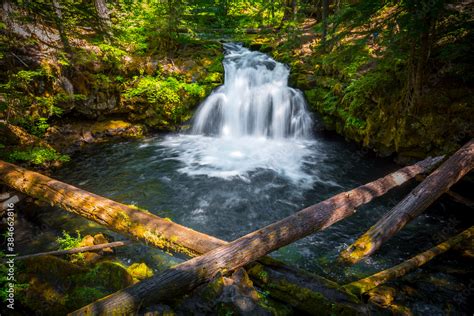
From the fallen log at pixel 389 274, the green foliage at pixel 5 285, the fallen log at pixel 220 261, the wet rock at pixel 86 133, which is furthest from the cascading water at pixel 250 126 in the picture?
the green foliage at pixel 5 285

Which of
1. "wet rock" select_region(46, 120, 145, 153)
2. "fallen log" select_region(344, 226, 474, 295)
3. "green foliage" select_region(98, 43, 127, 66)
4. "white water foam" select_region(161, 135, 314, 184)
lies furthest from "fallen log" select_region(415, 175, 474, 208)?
"green foliage" select_region(98, 43, 127, 66)

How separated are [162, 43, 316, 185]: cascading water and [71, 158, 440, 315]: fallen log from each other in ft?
16.6

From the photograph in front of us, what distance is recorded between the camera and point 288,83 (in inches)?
512

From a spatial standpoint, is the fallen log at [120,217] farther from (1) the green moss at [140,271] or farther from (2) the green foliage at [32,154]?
(2) the green foliage at [32,154]

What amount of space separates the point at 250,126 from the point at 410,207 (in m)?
8.63

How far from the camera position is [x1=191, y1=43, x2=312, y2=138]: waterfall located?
12078 millimetres

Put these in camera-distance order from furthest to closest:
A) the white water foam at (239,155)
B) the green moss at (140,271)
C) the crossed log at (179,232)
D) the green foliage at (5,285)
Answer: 1. the white water foam at (239,155)
2. the green moss at (140,271)
3. the green foliage at (5,285)
4. the crossed log at (179,232)

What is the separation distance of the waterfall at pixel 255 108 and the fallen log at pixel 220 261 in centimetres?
795

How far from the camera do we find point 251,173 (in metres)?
8.67

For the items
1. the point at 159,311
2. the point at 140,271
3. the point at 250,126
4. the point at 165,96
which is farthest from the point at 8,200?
the point at 250,126

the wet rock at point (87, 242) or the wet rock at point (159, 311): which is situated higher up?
the wet rock at point (159, 311)

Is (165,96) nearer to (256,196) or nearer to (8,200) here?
(256,196)

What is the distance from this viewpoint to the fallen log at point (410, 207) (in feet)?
13.2

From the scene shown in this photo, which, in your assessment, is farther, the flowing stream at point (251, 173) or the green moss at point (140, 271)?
the flowing stream at point (251, 173)
